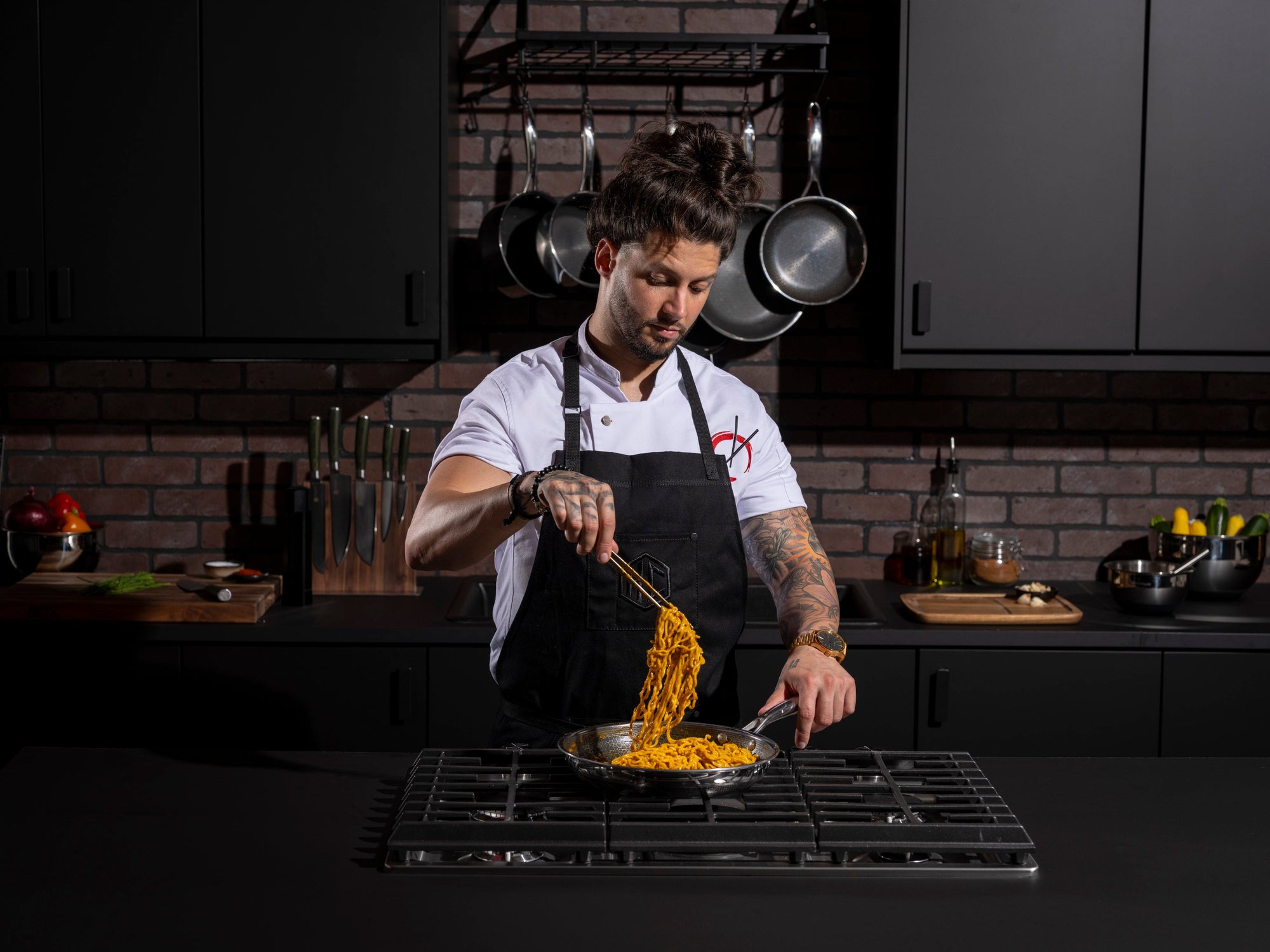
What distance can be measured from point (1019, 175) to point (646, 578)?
59.3 inches

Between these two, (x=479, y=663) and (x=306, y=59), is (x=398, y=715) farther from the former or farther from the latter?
(x=306, y=59)

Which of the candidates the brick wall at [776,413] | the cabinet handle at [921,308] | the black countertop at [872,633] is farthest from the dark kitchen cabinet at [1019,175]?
the black countertop at [872,633]

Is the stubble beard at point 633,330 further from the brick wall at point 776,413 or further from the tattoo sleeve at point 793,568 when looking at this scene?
the brick wall at point 776,413

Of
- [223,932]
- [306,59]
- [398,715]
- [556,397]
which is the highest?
[306,59]

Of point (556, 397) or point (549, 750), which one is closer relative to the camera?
point (549, 750)

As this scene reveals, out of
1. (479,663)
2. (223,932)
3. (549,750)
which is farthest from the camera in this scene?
(479,663)

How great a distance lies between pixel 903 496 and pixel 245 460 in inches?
72.0

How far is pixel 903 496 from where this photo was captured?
332 cm

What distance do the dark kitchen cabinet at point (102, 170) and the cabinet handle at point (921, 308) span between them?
1.73 meters

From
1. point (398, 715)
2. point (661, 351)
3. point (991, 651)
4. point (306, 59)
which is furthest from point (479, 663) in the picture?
point (306, 59)

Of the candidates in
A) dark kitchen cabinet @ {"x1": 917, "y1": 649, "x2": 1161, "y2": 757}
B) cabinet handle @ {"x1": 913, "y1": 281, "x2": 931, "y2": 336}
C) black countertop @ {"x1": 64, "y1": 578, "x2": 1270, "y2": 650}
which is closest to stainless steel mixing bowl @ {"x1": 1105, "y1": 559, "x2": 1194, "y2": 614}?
black countertop @ {"x1": 64, "y1": 578, "x2": 1270, "y2": 650}

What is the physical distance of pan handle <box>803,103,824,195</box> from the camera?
307cm

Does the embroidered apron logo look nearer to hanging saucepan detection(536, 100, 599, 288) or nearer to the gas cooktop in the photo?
the gas cooktop

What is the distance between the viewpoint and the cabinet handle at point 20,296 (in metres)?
2.86
